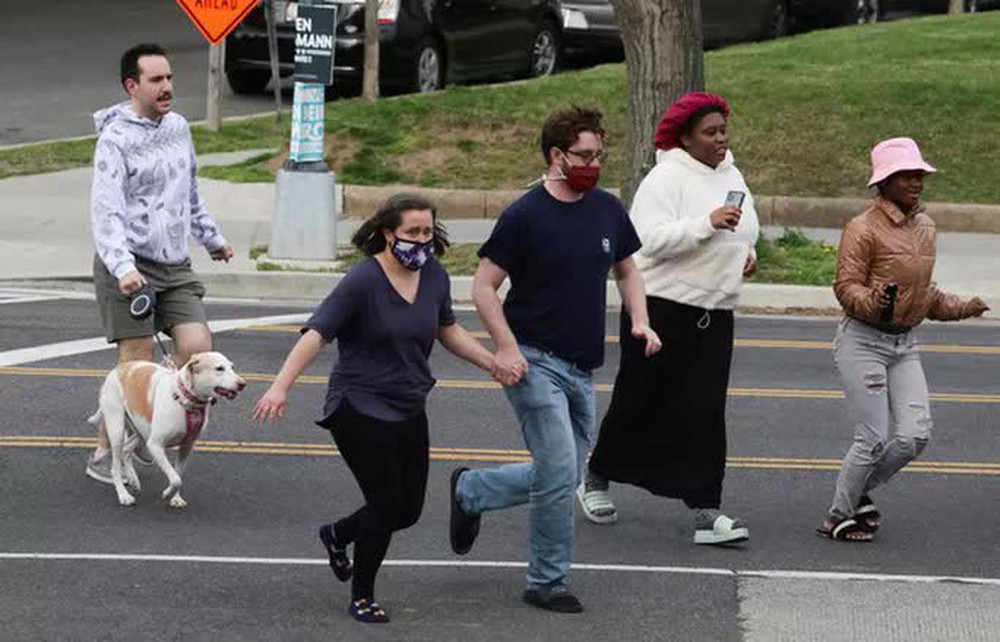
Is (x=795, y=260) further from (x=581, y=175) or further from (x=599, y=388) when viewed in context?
(x=581, y=175)

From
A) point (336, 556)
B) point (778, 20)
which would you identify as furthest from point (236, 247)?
point (778, 20)

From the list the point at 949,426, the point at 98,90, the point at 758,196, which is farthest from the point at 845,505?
the point at 98,90

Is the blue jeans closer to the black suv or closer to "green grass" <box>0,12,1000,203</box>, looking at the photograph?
"green grass" <box>0,12,1000,203</box>

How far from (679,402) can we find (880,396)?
2.72 feet

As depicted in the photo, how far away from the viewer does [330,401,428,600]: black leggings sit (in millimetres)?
7949

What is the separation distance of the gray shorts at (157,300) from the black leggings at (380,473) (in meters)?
2.28

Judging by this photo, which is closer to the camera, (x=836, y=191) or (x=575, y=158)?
(x=575, y=158)

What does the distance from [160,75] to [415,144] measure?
12.4m

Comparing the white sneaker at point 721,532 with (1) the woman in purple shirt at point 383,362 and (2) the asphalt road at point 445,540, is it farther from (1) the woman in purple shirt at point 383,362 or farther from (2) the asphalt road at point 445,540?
(1) the woman in purple shirt at point 383,362

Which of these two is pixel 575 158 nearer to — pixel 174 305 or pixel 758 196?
pixel 174 305

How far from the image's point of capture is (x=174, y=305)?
1010cm

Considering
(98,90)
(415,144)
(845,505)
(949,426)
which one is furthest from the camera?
(98,90)

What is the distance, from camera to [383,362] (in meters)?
7.96

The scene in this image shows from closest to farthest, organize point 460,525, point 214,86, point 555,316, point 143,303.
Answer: point 555,316 → point 460,525 → point 143,303 → point 214,86
